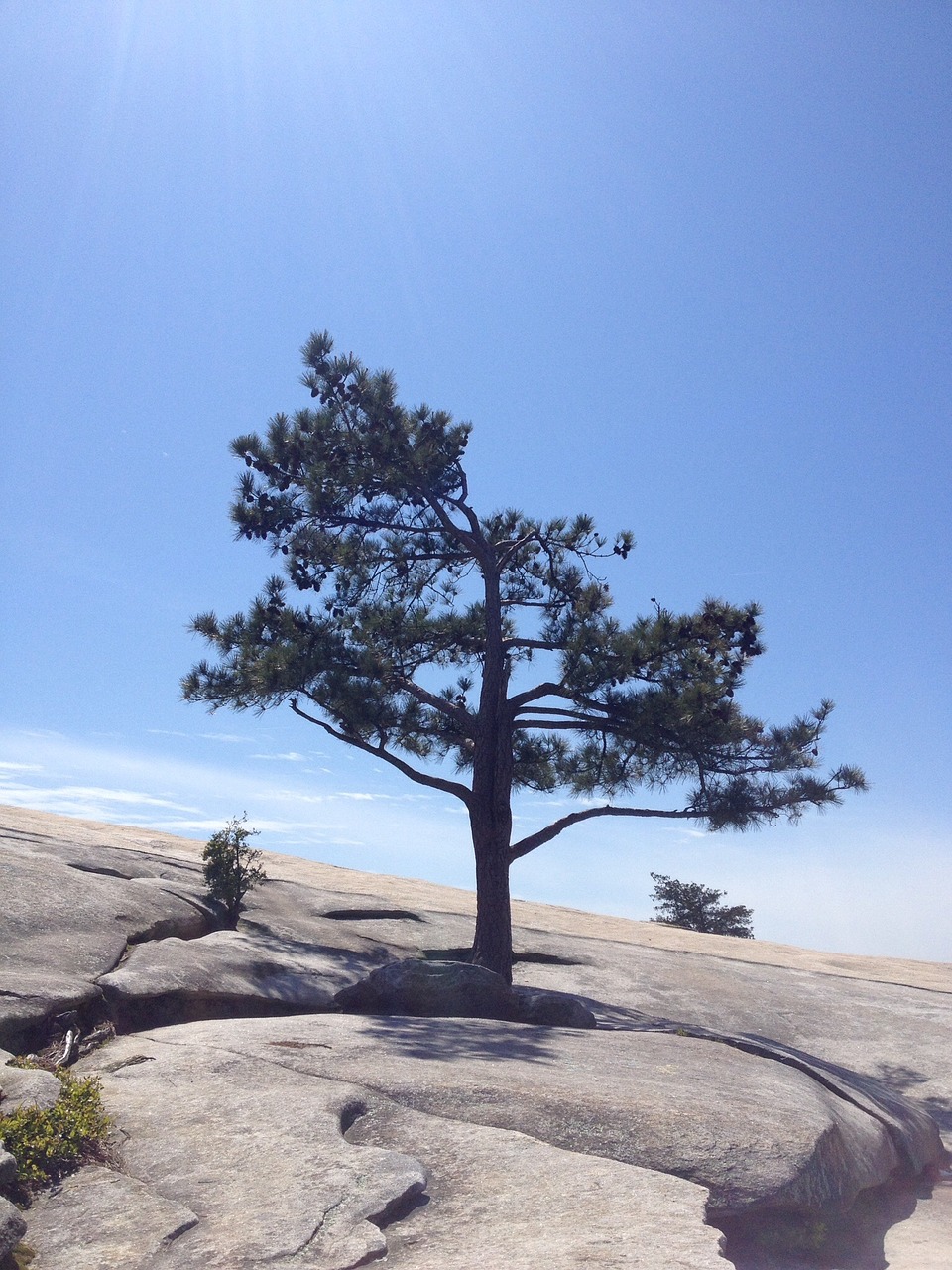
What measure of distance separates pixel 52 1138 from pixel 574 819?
8.64 m

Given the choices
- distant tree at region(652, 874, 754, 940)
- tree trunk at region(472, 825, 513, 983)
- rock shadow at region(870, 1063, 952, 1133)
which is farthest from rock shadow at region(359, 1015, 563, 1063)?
distant tree at region(652, 874, 754, 940)

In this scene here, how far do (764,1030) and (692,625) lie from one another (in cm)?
523

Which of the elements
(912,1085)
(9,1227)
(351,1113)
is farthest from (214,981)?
(912,1085)

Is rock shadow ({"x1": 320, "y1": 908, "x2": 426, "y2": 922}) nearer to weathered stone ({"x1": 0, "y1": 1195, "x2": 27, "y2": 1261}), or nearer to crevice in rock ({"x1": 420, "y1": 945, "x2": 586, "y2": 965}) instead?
crevice in rock ({"x1": 420, "y1": 945, "x2": 586, "y2": 965})

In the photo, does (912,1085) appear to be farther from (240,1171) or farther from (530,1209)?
(240,1171)

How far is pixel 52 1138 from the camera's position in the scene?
4.69 metres

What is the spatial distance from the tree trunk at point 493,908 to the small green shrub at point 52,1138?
7302 mm

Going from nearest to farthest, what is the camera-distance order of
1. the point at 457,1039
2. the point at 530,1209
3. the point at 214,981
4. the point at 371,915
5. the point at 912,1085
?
the point at 530,1209, the point at 457,1039, the point at 214,981, the point at 912,1085, the point at 371,915

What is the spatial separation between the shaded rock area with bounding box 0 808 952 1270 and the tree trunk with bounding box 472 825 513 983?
3.33ft

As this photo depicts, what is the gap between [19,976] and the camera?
763 cm

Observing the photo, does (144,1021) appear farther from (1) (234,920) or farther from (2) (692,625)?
→ (2) (692,625)

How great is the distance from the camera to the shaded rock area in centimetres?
427

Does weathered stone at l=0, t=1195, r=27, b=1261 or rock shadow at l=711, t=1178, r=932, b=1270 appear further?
rock shadow at l=711, t=1178, r=932, b=1270

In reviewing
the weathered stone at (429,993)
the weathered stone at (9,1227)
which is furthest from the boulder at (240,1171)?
the weathered stone at (429,993)
